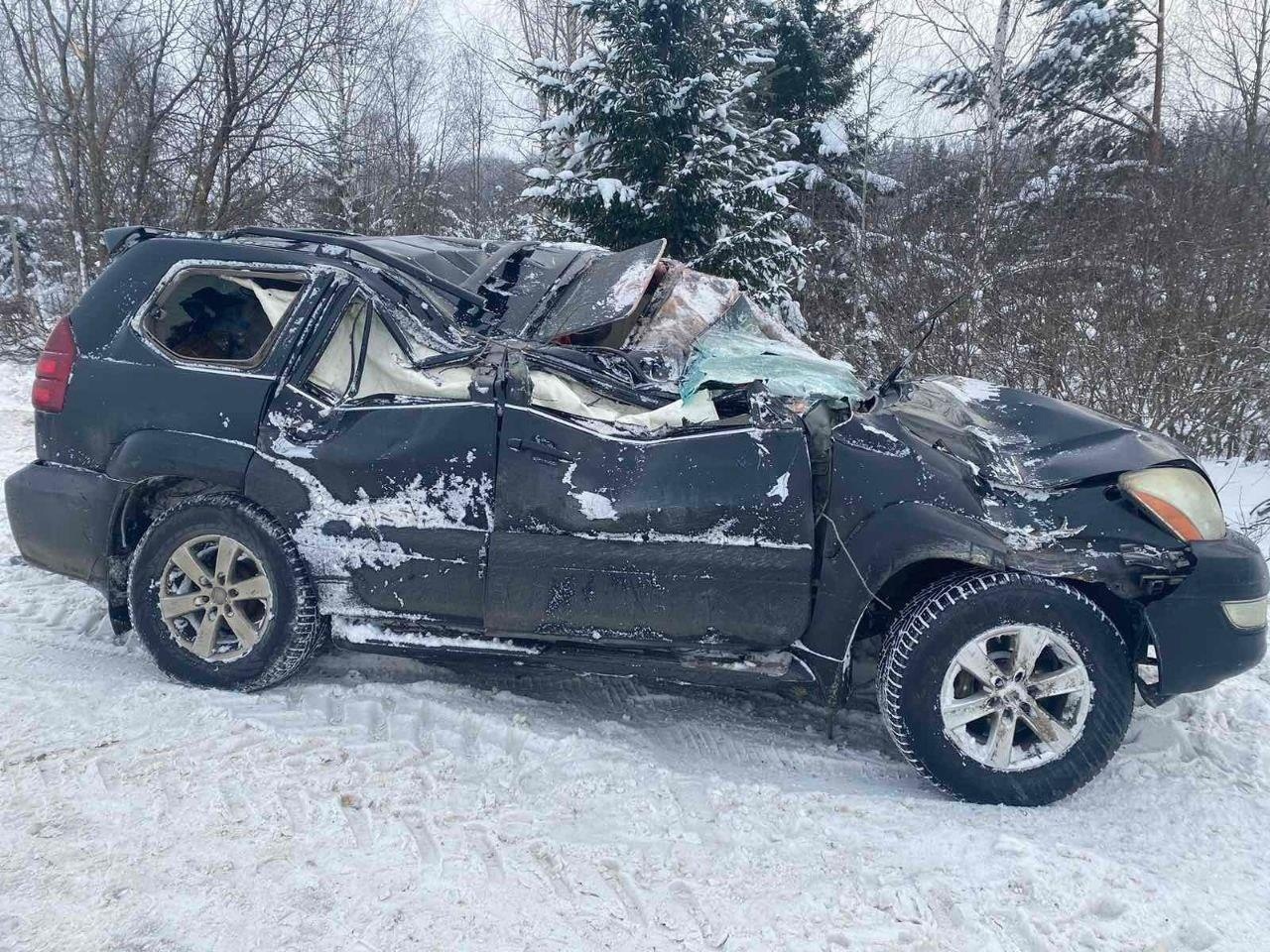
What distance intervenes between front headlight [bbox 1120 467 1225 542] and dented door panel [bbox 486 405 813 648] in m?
1.17

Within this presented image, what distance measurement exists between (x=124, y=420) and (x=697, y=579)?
2515mm

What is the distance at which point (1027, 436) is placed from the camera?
11.6 feet

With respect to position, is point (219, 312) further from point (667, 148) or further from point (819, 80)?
point (819, 80)

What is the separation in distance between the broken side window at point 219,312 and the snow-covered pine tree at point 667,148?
20.8 feet

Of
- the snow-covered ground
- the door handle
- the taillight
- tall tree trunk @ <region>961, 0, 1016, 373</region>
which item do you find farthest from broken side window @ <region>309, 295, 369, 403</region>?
tall tree trunk @ <region>961, 0, 1016, 373</region>

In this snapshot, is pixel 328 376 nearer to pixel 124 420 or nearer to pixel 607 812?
pixel 124 420

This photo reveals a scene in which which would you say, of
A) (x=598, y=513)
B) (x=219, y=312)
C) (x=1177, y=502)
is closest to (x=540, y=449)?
(x=598, y=513)

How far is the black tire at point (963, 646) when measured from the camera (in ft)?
9.51

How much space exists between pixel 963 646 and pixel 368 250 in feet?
9.96

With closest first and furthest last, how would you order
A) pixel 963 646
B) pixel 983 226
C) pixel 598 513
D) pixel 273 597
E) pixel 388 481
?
pixel 963 646 < pixel 598 513 < pixel 388 481 < pixel 273 597 < pixel 983 226

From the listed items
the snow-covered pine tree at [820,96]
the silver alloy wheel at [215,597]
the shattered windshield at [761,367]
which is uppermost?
the snow-covered pine tree at [820,96]

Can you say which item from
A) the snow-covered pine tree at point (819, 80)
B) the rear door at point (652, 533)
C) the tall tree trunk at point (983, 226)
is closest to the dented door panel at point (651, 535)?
the rear door at point (652, 533)

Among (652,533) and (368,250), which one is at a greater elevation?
(368,250)

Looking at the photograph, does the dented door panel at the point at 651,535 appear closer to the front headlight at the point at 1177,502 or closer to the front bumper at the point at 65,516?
the front headlight at the point at 1177,502
